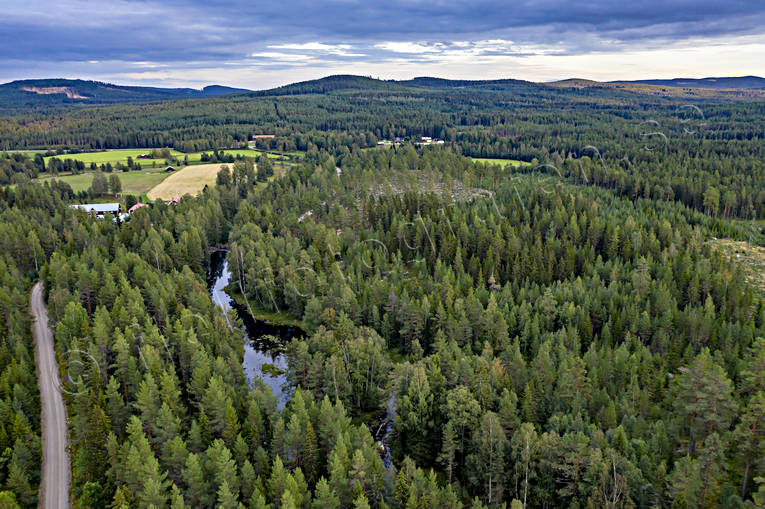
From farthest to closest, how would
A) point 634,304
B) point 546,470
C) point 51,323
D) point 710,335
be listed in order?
point 51,323, point 634,304, point 710,335, point 546,470

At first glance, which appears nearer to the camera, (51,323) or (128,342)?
(128,342)

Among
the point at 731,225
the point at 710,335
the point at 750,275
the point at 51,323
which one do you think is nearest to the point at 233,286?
the point at 51,323

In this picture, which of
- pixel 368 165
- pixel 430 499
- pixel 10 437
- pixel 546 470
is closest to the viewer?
pixel 430 499

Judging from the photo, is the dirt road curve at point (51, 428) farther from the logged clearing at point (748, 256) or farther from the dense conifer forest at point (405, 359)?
the logged clearing at point (748, 256)

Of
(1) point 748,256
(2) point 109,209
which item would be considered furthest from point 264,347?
(1) point 748,256

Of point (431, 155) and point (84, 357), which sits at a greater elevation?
point (431, 155)

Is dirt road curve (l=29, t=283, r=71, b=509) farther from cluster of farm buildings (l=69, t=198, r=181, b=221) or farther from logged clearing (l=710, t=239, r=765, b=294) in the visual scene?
logged clearing (l=710, t=239, r=765, b=294)

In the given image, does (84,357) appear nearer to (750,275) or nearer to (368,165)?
(750,275)
